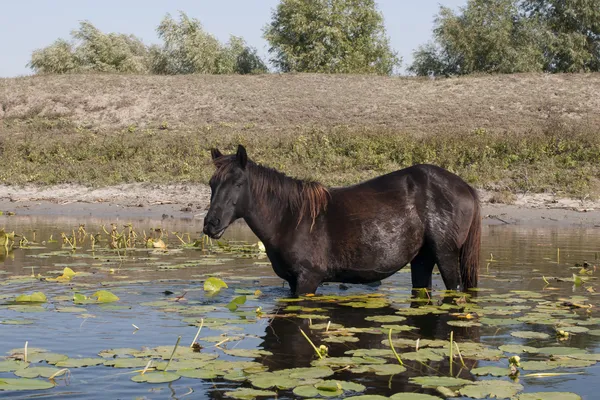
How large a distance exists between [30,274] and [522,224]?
37.0 ft

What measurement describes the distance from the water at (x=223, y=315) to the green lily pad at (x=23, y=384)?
5cm

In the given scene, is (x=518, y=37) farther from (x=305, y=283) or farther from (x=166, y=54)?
(x=305, y=283)

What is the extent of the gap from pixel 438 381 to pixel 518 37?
42.1 m

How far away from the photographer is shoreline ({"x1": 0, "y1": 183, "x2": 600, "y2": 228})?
18.1 metres

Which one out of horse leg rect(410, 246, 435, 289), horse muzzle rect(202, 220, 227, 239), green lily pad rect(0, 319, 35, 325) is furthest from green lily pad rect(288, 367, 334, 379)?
horse leg rect(410, 246, 435, 289)

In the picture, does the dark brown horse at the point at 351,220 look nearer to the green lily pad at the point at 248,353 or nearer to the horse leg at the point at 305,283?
the horse leg at the point at 305,283

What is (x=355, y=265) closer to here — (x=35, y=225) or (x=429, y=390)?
(x=429, y=390)

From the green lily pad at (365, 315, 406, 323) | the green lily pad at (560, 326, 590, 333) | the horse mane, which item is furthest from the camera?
the horse mane

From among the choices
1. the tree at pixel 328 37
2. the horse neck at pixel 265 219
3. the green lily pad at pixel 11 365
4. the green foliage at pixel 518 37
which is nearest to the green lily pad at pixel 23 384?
the green lily pad at pixel 11 365

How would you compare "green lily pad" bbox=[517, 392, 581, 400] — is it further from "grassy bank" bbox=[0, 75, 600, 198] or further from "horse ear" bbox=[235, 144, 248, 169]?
"grassy bank" bbox=[0, 75, 600, 198]

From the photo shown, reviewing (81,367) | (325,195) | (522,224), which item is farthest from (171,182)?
(81,367)

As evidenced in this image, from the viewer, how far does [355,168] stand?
2189 centimetres

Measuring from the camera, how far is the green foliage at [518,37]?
1667 inches

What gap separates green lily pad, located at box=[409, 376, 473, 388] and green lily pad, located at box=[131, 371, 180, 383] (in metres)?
1.49
